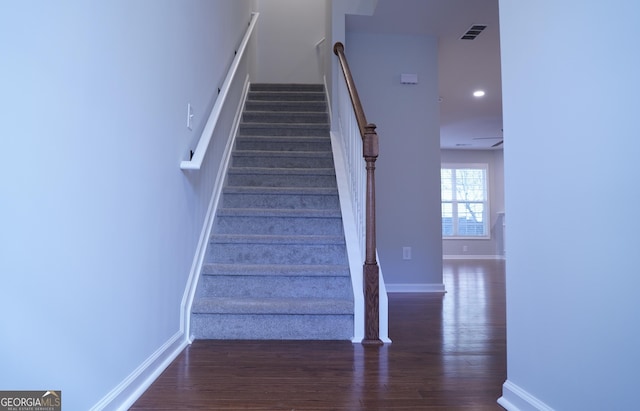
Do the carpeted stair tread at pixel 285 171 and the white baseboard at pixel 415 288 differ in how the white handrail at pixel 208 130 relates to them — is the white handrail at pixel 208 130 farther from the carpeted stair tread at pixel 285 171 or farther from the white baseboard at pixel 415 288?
the white baseboard at pixel 415 288

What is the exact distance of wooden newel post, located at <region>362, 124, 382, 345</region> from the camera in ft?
7.17

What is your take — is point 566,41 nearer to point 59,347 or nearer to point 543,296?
point 543,296

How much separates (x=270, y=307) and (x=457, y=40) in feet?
11.1

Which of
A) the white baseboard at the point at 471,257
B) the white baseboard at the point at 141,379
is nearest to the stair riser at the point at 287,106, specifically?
the white baseboard at the point at 141,379

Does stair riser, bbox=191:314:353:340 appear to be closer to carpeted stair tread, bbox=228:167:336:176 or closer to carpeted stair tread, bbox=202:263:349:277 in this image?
carpeted stair tread, bbox=202:263:349:277

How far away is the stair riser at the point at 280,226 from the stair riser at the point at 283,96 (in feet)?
7.20

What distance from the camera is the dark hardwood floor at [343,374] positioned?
1481 millimetres

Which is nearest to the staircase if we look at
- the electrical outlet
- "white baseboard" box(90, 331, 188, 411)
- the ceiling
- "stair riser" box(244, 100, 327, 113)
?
"white baseboard" box(90, 331, 188, 411)

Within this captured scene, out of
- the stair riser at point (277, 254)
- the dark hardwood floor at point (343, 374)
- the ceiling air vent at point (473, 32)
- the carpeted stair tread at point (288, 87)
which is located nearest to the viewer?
the dark hardwood floor at point (343, 374)

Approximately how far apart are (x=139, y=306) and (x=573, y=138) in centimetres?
158

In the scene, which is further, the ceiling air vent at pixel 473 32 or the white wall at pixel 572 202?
the ceiling air vent at pixel 473 32

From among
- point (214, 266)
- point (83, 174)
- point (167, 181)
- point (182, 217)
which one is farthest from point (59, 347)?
point (214, 266)

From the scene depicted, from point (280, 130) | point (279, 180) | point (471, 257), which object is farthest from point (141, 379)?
point (471, 257)

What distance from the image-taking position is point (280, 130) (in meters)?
4.00
